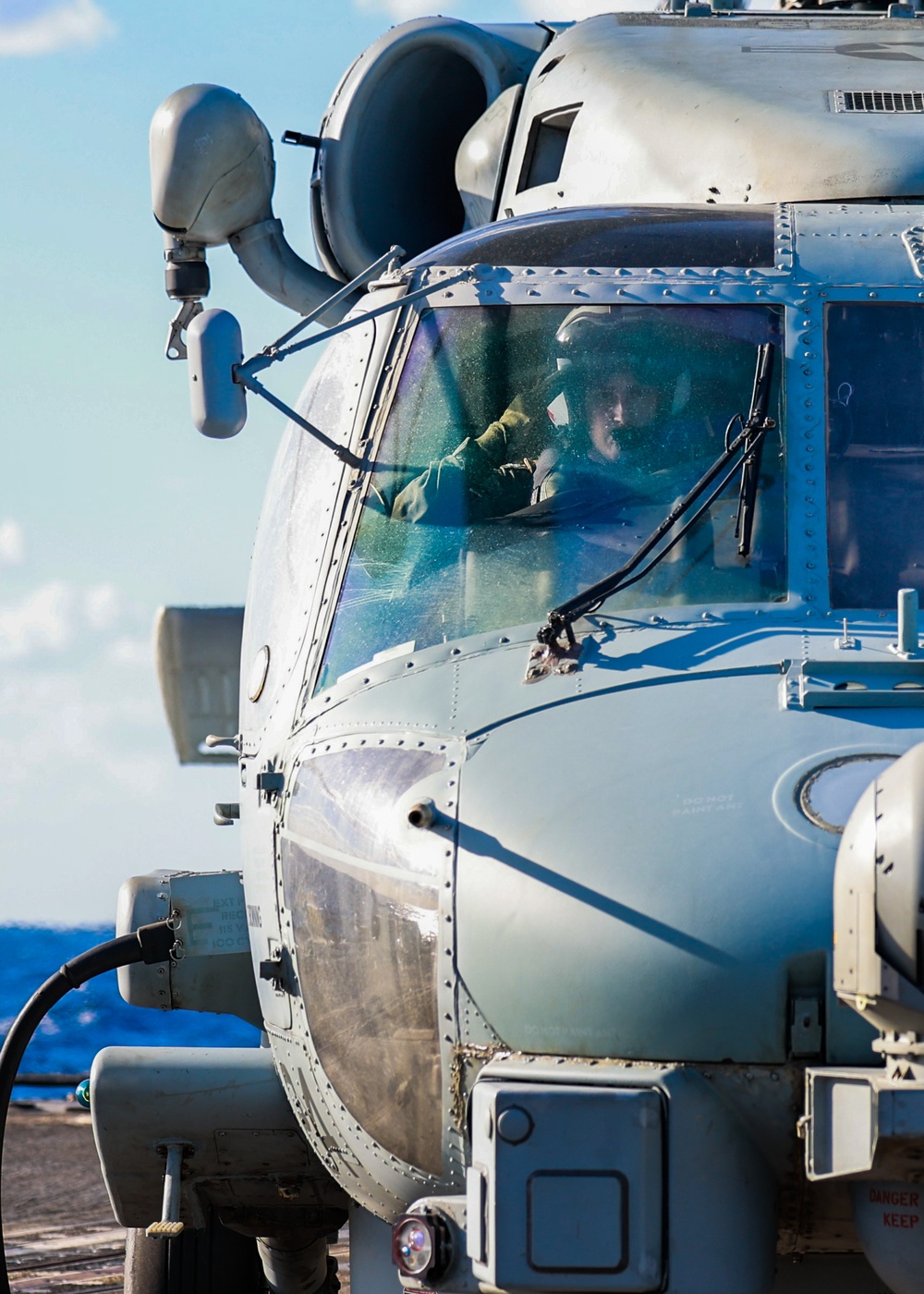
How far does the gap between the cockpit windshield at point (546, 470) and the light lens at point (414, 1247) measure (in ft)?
3.94

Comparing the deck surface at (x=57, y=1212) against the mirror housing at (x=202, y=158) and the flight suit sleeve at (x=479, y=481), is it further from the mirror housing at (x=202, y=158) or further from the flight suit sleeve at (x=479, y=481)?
the flight suit sleeve at (x=479, y=481)

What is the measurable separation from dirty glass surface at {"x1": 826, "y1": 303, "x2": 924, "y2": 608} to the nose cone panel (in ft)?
1.73

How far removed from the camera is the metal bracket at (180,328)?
543 centimetres

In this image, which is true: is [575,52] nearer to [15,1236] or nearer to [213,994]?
[213,994]

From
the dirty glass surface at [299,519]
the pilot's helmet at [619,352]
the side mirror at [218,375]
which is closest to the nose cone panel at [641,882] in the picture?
the pilot's helmet at [619,352]

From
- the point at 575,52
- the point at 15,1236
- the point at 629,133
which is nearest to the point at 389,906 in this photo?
the point at 629,133

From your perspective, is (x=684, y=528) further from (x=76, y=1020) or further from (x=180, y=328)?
(x=76, y=1020)

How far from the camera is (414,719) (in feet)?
12.4

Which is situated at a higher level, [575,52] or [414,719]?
[575,52]

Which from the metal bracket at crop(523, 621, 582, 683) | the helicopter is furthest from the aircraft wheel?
the metal bracket at crop(523, 621, 582, 683)

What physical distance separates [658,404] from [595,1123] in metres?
1.75

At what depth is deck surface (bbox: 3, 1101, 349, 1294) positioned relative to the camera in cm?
834

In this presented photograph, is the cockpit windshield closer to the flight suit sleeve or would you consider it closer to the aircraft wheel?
the flight suit sleeve

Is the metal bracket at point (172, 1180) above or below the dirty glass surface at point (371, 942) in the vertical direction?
below
